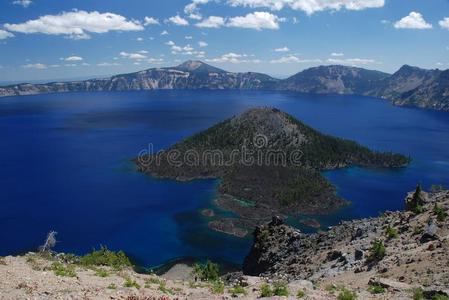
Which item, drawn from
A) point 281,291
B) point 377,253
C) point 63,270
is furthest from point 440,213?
point 63,270

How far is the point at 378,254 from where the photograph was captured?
46.6m

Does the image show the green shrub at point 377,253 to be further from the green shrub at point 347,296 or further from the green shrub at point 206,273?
the green shrub at point 206,273

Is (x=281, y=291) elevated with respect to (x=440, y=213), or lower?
lower

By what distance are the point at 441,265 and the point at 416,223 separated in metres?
16.4

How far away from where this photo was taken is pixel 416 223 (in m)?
53.3

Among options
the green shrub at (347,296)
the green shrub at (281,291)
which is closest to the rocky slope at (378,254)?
the green shrub at (347,296)

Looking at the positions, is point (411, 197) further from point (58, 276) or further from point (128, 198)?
point (128, 198)

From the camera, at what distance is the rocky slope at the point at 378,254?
3671 centimetres

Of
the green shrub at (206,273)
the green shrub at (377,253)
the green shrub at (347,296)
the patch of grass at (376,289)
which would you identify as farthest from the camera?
the green shrub at (206,273)

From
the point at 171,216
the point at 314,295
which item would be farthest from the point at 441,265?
the point at 171,216

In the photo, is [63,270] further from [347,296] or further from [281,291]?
[347,296]

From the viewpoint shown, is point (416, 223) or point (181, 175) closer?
point (416, 223)

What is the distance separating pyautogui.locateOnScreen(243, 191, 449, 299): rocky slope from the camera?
120ft

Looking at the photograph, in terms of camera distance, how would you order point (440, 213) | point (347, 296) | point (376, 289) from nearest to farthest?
point (347, 296), point (376, 289), point (440, 213)
